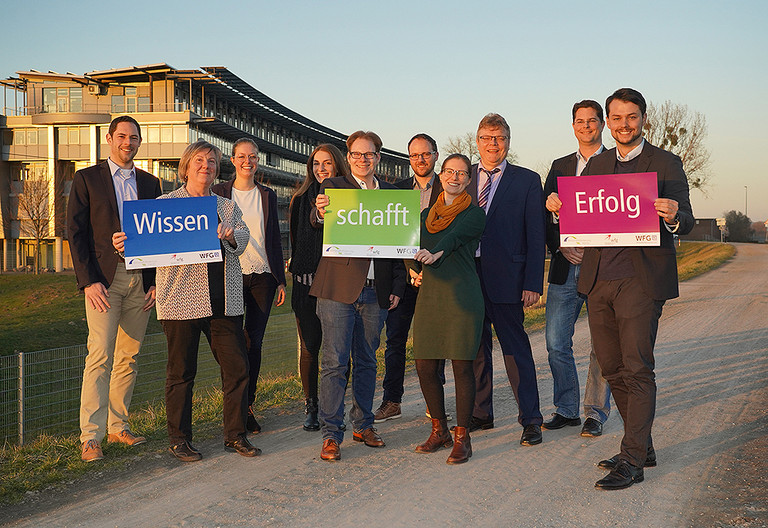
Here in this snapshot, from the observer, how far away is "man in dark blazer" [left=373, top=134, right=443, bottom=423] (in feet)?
21.9

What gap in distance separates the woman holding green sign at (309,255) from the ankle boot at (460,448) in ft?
4.87

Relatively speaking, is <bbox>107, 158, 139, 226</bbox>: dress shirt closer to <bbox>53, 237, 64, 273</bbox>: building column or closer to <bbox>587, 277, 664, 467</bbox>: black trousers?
<bbox>587, 277, 664, 467</bbox>: black trousers

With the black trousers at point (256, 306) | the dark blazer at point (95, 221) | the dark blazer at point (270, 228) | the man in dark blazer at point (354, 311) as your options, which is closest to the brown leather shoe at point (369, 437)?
the man in dark blazer at point (354, 311)

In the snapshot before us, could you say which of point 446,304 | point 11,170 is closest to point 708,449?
point 446,304

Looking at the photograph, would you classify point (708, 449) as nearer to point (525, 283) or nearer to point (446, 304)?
point (525, 283)

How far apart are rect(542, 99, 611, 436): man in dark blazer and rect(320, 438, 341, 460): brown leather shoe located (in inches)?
76.0

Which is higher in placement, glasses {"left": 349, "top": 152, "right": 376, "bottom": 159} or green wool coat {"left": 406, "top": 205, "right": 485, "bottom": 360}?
glasses {"left": 349, "top": 152, "right": 376, "bottom": 159}

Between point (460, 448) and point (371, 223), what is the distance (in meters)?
1.79

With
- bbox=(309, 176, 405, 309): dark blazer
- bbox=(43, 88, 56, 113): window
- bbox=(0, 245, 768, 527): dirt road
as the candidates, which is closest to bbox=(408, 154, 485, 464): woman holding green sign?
bbox=(309, 176, 405, 309): dark blazer

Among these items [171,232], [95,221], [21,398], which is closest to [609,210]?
[171,232]

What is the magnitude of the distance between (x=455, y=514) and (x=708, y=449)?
239cm

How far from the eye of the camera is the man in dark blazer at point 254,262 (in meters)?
6.28

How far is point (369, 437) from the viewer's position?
223 inches

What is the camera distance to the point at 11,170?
58000mm
